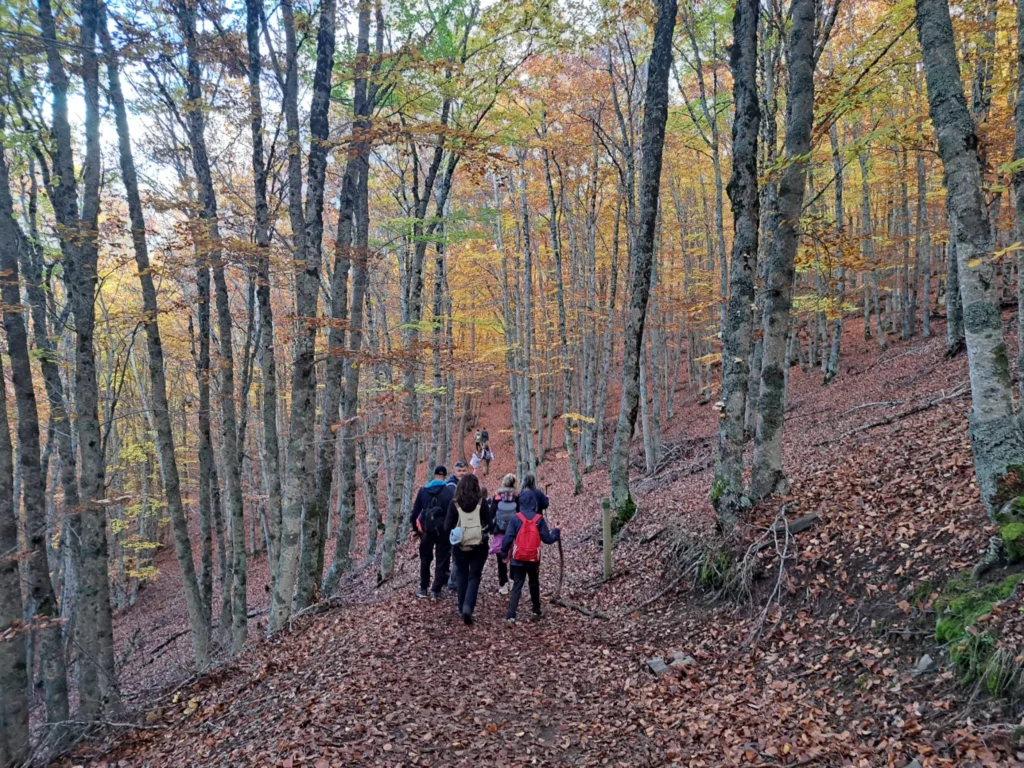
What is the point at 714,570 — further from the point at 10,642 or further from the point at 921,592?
the point at 10,642

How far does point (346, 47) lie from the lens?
32.7 ft

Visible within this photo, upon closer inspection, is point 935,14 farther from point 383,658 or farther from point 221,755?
point 221,755

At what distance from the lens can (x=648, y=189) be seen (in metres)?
9.45

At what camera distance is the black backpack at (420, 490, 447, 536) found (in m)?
8.07

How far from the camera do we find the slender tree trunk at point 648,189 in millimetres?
9227

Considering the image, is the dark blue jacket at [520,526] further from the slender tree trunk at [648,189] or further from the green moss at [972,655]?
the green moss at [972,655]

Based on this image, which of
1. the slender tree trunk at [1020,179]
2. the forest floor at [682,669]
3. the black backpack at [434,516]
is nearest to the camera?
the forest floor at [682,669]

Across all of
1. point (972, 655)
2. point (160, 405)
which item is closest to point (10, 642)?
point (160, 405)

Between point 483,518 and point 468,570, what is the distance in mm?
722

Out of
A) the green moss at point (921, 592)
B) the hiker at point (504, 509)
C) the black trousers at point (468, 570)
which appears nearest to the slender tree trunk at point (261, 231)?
the black trousers at point (468, 570)

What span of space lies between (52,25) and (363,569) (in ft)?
43.3

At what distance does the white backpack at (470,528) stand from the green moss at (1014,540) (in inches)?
210

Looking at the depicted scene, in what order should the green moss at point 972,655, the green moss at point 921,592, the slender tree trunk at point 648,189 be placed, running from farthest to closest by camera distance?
1. the slender tree trunk at point 648,189
2. the green moss at point 921,592
3. the green moss at point 972,655

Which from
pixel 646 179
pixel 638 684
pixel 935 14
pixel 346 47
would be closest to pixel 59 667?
pixel 638 684
